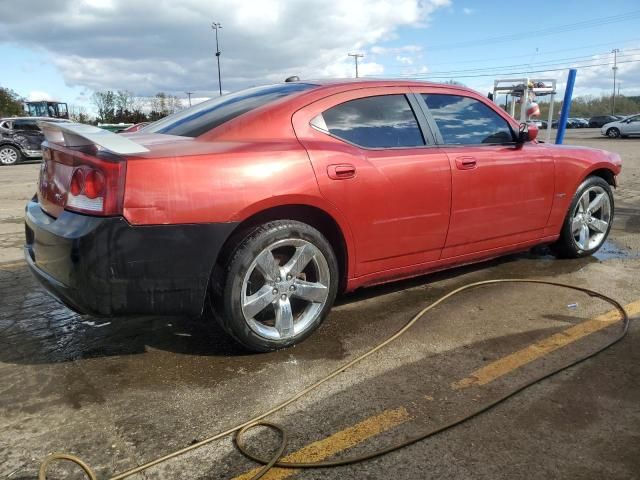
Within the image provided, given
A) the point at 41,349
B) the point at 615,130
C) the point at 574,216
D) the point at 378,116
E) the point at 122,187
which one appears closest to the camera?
the point at 122,187

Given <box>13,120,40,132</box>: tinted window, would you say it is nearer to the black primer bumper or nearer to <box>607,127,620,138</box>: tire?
the black primer bumper

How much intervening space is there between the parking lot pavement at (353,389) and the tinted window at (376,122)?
3.81 feet

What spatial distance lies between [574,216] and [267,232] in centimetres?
315

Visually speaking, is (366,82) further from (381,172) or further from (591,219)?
(591,219)

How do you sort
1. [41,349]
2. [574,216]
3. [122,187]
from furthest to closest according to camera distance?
[574,216]
[41,349]
[122,187]

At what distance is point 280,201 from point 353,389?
40.7 inches

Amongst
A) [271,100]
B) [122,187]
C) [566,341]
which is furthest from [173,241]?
[566,341]

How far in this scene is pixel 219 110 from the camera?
3.40 m

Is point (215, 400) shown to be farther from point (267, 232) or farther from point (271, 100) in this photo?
point (271, 100)

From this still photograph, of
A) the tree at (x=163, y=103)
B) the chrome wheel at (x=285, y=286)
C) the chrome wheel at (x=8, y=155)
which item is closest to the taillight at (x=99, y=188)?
the chrome wheel at (x=285, y=286)

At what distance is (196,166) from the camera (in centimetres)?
260

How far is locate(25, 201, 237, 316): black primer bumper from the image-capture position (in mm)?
2477

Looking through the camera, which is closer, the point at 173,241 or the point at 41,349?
the point at 173,241

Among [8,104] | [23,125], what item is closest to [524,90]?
[23,125]
